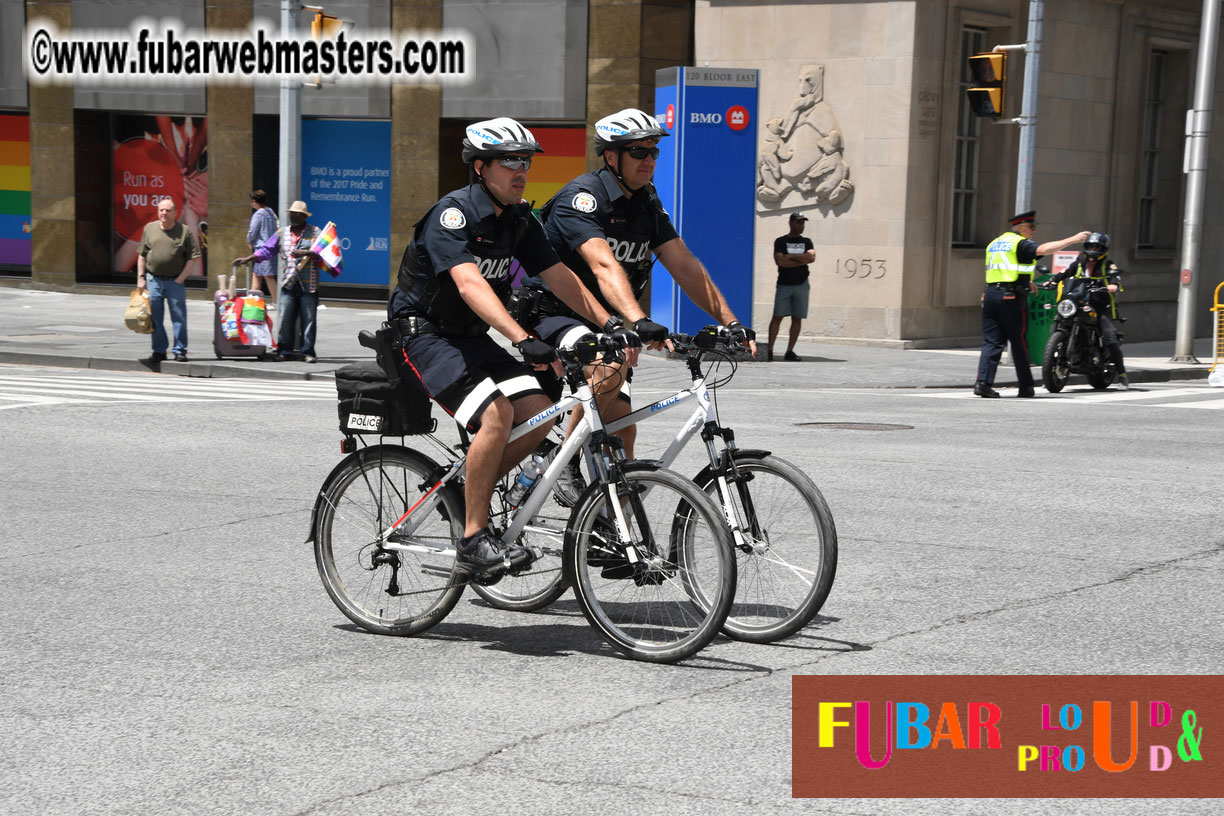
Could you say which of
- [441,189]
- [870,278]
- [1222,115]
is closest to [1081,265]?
[870,278]

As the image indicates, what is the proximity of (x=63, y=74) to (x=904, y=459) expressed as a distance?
2028 cm

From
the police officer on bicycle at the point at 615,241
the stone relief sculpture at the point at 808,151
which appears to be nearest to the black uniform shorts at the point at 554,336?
the police officer on bicycle at the point at 615,241

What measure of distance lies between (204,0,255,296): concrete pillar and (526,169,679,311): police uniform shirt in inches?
795

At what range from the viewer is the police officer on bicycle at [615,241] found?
6336 millimetres

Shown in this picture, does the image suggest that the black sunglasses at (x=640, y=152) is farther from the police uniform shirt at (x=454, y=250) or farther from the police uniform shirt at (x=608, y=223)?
the police uniform shirt at (x=454, y=250)

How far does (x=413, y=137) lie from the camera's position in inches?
1007

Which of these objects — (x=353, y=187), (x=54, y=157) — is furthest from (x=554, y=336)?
(x=54, y=157)

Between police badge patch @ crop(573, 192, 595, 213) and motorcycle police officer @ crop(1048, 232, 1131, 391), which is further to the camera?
motorcycle police officer @ crop(1048, 232, 1131, 391)

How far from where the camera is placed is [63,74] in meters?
26.8

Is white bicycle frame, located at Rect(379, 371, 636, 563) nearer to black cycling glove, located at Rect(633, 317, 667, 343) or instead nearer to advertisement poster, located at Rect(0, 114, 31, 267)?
black cycling glove, located at Rect(633, 317, 667, 343)

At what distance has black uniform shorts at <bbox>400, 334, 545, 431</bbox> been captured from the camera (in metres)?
5.85

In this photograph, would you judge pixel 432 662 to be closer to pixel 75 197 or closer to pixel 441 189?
pixel 441 189

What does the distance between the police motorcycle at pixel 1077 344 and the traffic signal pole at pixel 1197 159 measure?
13.8ft

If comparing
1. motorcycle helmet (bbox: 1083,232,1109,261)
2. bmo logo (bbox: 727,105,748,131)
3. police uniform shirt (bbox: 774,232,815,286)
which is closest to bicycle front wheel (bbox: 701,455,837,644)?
motorcycle helmet (bbox: 1083,232,1109,261)
